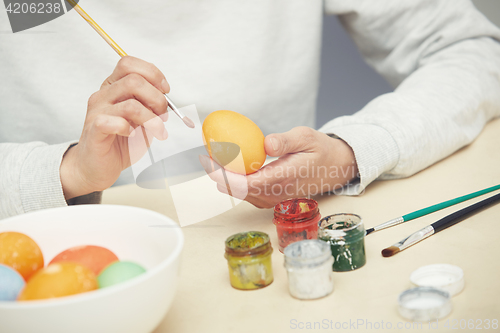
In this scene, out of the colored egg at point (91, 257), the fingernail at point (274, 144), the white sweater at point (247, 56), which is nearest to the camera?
the colored egg at point (91, 257)

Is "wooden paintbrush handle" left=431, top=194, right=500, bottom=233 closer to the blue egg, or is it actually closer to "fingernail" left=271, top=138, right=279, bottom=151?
"fingernail" left=271, top=138, right=279, bottom=151

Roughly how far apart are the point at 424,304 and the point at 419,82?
2.44 feet

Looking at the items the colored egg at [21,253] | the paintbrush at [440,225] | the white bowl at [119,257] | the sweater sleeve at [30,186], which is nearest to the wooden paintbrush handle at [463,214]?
the paintbrush at [440,225]

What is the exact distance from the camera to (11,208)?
77 cm

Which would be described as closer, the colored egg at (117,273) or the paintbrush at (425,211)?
the colored egg at (117,273)

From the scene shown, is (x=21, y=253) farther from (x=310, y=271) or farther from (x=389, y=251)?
(x=389, y=251)

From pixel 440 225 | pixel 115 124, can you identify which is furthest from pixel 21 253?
pixel 440 225

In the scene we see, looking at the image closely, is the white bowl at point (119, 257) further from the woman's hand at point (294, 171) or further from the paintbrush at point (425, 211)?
the paintbrush at point (425, 211)

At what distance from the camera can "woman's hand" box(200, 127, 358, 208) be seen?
69cm

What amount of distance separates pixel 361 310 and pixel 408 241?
6.7 inches

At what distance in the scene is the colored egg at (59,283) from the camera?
38 cm

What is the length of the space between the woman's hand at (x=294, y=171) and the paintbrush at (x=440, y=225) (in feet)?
0.77

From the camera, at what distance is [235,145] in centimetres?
69

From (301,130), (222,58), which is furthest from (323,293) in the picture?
(222,58)
